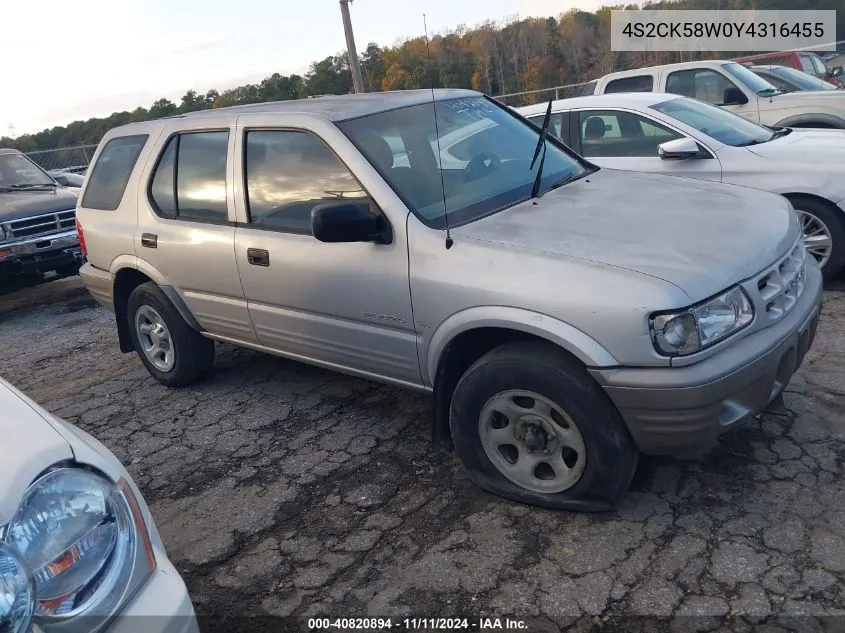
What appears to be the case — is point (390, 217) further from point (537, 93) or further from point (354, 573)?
point (537, 93)

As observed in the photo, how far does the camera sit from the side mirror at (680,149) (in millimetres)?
5844

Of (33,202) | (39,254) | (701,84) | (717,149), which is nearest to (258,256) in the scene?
(717,149)

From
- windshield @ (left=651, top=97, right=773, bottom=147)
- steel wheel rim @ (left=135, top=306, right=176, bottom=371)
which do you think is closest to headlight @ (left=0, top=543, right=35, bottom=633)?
steel wheel rim @ (left=135, top=306, right=176, bottom=371)

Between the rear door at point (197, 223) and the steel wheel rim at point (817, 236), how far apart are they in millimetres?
4057

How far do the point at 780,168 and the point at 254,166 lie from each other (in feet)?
12.9

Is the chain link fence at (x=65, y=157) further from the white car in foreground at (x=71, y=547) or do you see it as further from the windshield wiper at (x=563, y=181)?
the white car in foreground at (x=71, y=547)

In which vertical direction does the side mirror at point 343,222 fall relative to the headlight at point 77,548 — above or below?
above

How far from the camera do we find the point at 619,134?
6.45 meters

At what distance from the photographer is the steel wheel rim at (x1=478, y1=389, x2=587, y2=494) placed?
121 inches

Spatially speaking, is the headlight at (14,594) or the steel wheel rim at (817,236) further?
the steel wheel rim at (817,236)

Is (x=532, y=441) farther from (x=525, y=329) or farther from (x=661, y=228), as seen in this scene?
(x=661, y=228)

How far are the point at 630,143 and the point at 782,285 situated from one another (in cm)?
356

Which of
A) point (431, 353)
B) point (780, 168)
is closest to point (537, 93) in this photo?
point (780, 168)

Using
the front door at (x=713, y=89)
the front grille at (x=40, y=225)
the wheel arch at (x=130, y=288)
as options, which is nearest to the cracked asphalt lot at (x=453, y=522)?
the wheel arch at (x=130, y=288)
